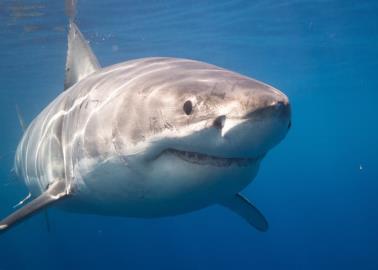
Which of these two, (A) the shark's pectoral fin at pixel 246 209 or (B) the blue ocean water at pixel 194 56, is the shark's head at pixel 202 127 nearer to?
(A) the shark's pectoral fin at pixel 246 209

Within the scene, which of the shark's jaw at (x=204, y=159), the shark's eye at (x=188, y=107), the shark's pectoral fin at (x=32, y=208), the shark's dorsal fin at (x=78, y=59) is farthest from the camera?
the shark's dorsal fin at (x=78, y=59)

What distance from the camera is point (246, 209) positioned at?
5.53 m

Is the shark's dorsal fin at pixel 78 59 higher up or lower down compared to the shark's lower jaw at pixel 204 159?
higher up

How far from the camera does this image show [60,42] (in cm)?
2052

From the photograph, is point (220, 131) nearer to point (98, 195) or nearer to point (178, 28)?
point (98, 195)

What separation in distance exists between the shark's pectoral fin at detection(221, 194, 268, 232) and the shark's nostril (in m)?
2.85

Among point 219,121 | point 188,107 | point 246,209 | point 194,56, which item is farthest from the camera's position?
point 194,56

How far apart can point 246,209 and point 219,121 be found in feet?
11.5

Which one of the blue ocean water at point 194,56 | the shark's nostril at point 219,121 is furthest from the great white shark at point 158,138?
the blue ocean water at point 194,56

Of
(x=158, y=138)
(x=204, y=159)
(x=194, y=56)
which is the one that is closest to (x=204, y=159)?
(x=204, y=159)

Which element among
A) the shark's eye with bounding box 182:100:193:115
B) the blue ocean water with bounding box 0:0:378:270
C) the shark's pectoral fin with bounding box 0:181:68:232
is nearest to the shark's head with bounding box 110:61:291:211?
the shark's eye with bounding box 182:100:193:115

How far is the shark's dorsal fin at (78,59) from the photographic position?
5.63m

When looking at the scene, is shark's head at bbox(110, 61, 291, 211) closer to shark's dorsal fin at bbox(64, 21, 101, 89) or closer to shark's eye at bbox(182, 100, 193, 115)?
shark's eye at bbox(182, 100, 193, 115)

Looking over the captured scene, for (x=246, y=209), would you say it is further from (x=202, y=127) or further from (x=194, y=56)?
(x=194, y=56)
